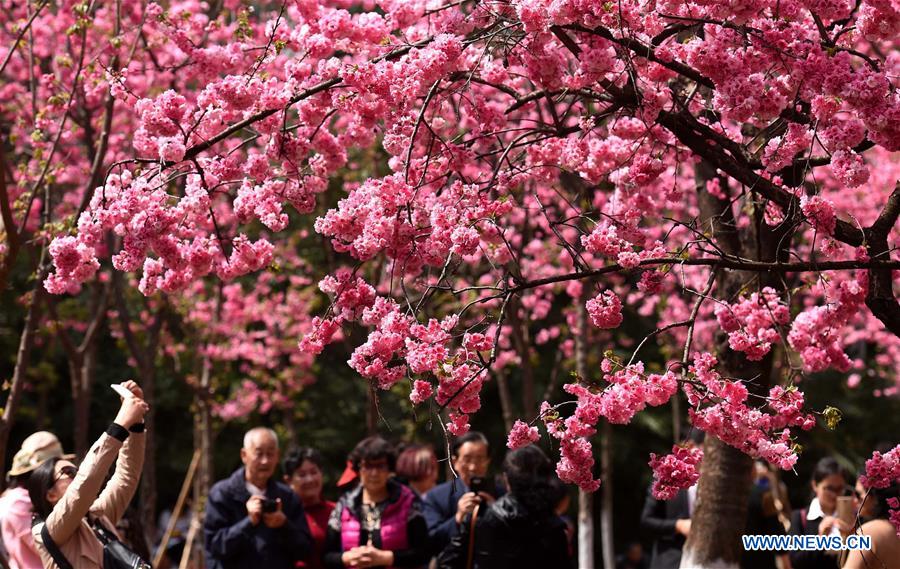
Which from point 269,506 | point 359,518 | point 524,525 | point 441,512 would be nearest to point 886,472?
point 524,525

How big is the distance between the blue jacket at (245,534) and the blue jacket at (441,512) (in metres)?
0.70

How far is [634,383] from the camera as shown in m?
4.16

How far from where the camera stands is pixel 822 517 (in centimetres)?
664

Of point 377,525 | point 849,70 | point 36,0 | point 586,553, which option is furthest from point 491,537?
point 586,553

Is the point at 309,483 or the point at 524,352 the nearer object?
the point at 309,483

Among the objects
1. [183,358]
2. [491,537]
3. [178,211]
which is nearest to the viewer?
[178,211]

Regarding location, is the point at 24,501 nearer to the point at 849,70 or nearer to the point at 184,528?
the point at 849,70

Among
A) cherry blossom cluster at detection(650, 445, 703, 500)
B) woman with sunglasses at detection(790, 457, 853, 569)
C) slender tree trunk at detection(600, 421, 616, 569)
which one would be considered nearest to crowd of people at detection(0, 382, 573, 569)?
cherry blossom cluster at detection(650, 445, 703, 500)

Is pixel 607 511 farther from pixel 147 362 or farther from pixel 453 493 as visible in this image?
pixel 453 493

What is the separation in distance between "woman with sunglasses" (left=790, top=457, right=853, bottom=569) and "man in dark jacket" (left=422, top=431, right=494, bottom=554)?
5.82 feet

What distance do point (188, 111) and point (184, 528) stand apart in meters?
9.51

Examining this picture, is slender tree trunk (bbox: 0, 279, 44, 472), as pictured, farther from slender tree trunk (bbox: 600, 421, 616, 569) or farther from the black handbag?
slender tree trunk (bbox: 600, 421, 616, 569)

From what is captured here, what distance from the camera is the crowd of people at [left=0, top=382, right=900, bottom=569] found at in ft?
16.1

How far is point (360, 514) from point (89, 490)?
198 cm
